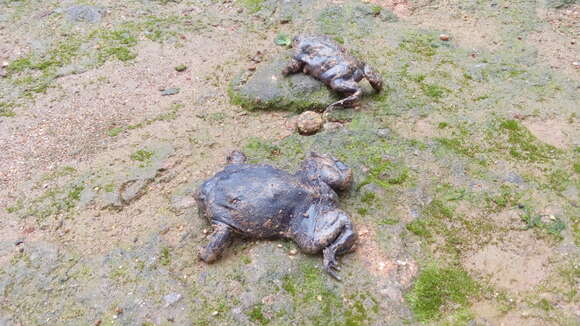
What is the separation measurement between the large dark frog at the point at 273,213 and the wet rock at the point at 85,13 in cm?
521

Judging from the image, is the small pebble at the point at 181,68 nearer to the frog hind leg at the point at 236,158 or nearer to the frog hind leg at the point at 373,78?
the frog hind leg at the point at 236,158

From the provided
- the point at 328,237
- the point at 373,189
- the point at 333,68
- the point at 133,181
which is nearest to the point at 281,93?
the point at 333,68

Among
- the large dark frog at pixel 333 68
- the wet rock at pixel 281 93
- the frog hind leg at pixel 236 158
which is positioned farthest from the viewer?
the wet rock at pixel 281 93

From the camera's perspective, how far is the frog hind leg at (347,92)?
19.6 ft

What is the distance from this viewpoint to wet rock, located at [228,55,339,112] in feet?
20.2

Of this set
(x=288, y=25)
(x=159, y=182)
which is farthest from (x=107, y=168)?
(x=288, y=25)

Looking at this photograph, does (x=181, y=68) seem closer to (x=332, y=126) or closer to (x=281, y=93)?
(x=281, y=93)

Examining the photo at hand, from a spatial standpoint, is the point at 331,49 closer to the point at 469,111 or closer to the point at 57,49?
the point at 469,111

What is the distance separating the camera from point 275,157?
5.35m

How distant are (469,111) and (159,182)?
401cm

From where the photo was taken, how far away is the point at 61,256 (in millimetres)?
4406

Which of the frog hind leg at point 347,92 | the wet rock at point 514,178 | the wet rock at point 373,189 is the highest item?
the frog hind leg at point 347,92

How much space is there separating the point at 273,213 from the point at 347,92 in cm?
246

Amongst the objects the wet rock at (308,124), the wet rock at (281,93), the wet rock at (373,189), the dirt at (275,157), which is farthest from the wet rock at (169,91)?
the wet rock at (373,189)
